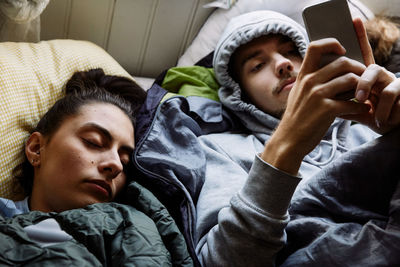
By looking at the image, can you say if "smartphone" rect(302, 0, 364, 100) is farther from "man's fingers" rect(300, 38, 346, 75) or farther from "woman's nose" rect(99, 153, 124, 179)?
"woman's nose" rect(99, 153, 124, 179)

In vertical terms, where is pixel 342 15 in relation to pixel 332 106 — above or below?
above

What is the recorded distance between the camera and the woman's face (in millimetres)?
947

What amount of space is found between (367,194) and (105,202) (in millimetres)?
619

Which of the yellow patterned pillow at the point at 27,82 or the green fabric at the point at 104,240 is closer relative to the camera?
the green fabric at the point at 104,240

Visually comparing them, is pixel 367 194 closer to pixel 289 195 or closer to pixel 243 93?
pixel 289 195

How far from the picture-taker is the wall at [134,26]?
162 cm

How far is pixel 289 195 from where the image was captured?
792 mm

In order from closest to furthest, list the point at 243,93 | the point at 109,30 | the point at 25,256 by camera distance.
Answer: the point at 25,256, the point at 243,93, the point at 109,30

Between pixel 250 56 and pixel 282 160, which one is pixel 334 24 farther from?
pixel 250 56

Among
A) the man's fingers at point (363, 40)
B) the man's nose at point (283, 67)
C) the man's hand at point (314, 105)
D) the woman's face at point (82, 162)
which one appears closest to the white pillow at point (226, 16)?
the man's nose at point (283, 67)

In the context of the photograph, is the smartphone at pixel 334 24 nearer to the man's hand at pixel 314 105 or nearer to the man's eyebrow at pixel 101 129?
the man's hand at pixel 314 105

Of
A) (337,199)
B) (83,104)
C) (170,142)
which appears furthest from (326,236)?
Answer: (83,104)

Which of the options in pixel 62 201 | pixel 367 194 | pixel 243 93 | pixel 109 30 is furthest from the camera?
pixel 109 30

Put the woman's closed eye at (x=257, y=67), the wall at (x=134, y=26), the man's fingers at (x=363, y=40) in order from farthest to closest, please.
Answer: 1. the wall at (x=134, y=26)
2. the woman's closed eye at (x=257, y=67)
3. the man's fingers at (x=363, y=40)
